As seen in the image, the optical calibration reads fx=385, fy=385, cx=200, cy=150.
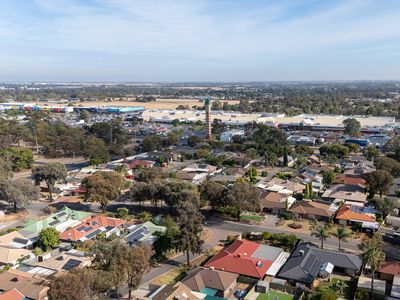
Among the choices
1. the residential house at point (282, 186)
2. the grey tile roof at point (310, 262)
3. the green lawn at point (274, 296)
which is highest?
the grey tile roof at point (310, 262)

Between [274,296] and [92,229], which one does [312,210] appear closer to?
[274,296]

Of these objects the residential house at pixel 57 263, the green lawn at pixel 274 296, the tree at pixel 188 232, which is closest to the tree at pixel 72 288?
the residential house at pixel 57 263

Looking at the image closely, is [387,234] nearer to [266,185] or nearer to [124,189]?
[266,185]

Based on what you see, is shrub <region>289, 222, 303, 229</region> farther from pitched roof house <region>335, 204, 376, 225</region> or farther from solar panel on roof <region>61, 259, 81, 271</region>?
solar panel on roof <region>61, 259, 81, 271</region>

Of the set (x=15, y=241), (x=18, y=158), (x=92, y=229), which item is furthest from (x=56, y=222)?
(x=18, y=158)

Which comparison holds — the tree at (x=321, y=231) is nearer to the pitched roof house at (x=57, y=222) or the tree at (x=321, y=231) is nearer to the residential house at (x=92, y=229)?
the residential house at (x=92, y=229)

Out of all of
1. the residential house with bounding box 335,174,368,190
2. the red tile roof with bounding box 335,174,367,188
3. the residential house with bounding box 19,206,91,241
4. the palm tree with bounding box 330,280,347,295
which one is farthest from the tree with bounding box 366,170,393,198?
the residential house with bounding box 19,206,91,241

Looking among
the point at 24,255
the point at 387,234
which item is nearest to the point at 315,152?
the point at 387,234

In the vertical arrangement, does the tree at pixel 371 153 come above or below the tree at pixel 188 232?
below
